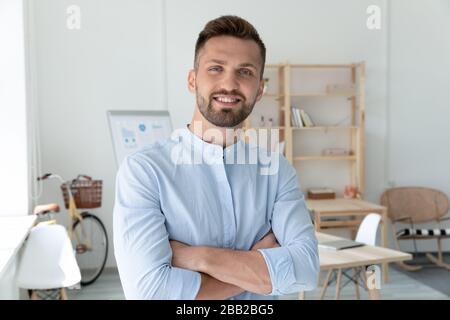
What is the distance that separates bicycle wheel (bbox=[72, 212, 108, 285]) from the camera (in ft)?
12.7

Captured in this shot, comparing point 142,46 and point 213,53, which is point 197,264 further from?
point 142,46

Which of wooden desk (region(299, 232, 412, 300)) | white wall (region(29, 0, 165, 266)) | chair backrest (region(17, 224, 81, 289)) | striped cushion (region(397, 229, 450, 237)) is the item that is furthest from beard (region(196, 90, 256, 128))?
striped cushion (region(397, 229, 450, 237))

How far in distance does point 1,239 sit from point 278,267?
1.64 meters

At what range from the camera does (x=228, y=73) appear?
84 centimetres

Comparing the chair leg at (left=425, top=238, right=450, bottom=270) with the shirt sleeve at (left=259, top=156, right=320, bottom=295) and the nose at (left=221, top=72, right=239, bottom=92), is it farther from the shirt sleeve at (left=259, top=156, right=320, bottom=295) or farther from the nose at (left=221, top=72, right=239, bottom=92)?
the nose at (left=221, top=72, right=239, bottom=92)

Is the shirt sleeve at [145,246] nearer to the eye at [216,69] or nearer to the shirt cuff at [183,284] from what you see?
the shirt cuff at [183,284]

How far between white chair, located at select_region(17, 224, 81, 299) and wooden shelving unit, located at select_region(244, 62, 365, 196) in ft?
6.81

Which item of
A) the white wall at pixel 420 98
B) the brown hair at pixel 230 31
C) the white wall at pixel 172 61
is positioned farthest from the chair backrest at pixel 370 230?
the brown hair at pixel 230 31

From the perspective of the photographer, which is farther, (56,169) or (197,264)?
(56,169)

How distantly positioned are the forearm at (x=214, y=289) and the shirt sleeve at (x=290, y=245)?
77 millimetres

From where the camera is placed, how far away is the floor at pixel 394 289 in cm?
326
